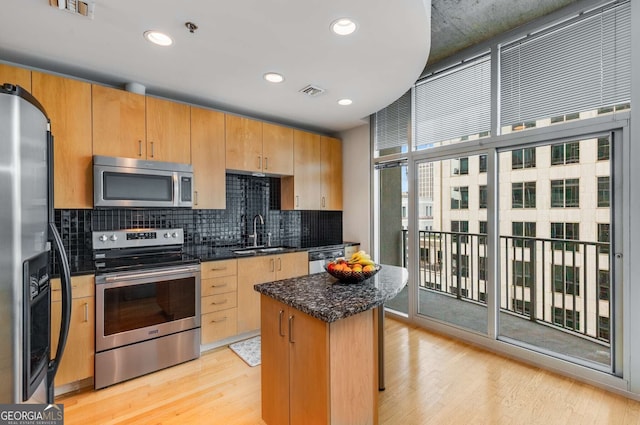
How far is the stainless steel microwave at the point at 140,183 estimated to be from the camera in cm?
250

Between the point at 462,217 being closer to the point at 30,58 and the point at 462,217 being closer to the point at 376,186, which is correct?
the point at 376,186

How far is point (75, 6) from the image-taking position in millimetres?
1688

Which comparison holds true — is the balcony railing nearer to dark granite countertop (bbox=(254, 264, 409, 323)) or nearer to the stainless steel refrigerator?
dark granite countertop (bbox=(254, 264, 409, 323))

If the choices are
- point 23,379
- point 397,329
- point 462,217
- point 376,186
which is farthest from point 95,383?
point 462,217

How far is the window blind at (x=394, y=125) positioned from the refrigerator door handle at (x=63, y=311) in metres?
3.35

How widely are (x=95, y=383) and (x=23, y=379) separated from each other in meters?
1.45

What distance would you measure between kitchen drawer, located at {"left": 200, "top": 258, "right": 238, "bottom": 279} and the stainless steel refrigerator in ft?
4.93

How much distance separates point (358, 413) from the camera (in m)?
1.59

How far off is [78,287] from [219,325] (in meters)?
1.20

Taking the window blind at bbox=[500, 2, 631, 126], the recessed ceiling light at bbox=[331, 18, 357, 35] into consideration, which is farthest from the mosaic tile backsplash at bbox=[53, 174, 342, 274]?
the window blind at bbox=[500, 2, 631, 126]

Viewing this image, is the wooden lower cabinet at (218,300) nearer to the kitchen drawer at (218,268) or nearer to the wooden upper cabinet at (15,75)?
the kitchen drawer at (218,268)

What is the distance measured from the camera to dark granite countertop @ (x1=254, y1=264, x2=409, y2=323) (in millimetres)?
1407

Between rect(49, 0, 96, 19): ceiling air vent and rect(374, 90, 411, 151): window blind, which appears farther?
rect(374, 90, 411, 151): window blind

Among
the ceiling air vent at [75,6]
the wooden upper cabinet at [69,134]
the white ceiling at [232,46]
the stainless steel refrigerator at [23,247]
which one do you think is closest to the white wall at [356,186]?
the white ceiling at [232,46]
